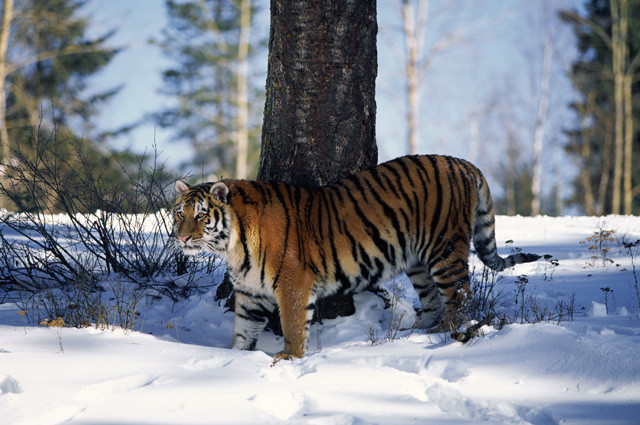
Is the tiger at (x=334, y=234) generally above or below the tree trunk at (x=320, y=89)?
below

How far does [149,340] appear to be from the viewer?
12.8 feet

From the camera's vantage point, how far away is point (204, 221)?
14.1 feet

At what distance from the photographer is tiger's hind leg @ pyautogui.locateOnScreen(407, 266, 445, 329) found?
5.04 meters

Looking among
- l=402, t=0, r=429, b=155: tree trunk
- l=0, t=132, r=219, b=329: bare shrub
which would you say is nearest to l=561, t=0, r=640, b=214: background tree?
l=402, t=0, r=429, b=155: tree trunk

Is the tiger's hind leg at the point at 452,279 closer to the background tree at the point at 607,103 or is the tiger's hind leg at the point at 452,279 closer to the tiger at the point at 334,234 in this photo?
the tiger at the point at 334,234

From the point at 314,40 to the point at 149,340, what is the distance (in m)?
2.91

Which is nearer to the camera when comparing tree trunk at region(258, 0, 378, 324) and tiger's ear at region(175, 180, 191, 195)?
tiger's ear at region(175, 180, 191, 195)

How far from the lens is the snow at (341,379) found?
270 centimetres

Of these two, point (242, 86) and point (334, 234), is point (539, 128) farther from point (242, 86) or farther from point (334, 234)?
point (334, 234)

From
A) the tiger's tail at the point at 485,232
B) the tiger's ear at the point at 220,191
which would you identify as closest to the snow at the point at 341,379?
the tiger's tail at the point at 485,232

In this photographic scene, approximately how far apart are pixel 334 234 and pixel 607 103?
85.7 ft

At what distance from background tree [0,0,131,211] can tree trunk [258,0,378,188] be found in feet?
44.7

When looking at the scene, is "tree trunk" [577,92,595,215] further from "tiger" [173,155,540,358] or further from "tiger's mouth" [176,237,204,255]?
"tiger's mouth" [176,237,204,255]

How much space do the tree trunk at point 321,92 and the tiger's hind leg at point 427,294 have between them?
0.64m
